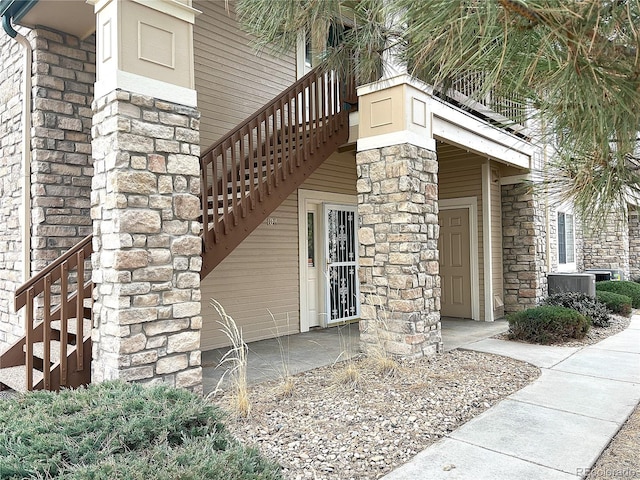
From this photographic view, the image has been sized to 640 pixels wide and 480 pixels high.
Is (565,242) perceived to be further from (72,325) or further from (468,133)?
(72,325)

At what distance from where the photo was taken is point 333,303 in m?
7.77

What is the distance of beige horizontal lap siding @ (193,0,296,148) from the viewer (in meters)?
5.98

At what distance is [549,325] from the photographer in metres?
6.34

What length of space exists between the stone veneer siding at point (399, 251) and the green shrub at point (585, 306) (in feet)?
10.4

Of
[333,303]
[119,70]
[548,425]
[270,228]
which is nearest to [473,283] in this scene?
[333,303]

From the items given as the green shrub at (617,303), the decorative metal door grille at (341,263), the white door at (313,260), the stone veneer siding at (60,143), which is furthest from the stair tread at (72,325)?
the green shrub at (617,303)

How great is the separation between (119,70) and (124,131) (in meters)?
0.46

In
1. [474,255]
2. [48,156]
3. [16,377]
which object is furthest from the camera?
[474,255]

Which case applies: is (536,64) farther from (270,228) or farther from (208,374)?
(270,228)

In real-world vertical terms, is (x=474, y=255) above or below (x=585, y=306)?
above

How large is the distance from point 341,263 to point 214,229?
3714 millimetres

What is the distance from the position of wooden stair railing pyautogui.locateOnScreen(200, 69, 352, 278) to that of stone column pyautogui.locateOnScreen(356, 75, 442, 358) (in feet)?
1.66

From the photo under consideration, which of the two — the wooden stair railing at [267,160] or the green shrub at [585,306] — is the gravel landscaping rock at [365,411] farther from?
the green shrub at [585,306]

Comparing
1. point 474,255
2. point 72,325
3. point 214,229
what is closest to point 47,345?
point 72,325
